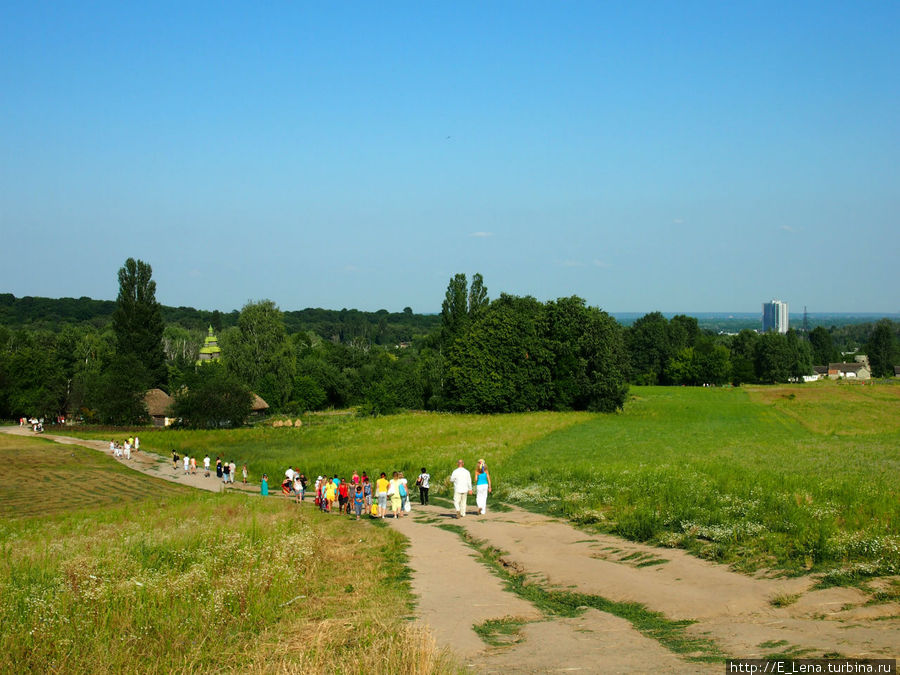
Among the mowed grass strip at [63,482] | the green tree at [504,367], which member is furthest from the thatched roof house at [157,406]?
the green tree at [504,367]

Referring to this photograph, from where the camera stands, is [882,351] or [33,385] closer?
[33,385]

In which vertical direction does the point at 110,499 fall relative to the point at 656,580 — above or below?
below

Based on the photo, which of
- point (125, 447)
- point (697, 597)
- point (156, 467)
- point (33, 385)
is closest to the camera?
point (697, 597)

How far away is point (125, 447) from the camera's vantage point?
4869 cm

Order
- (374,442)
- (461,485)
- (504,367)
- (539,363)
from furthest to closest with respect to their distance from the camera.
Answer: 1. (539,363)
2. (504,367)
3. (374,442)
4. (461,485)

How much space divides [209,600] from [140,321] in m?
79.6

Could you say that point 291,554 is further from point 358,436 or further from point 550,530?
point 358,436

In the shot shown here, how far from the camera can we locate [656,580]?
13.1m

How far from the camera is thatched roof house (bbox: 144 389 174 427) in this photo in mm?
77875

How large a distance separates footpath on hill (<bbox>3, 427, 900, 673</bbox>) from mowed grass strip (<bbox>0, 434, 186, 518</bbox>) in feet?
69.1

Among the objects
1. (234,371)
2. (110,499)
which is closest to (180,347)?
(234,371)

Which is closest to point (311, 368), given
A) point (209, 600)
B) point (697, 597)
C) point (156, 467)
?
point (156, 467)

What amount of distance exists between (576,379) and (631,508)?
52.0 meters

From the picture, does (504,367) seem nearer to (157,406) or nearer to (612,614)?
(157,406)
